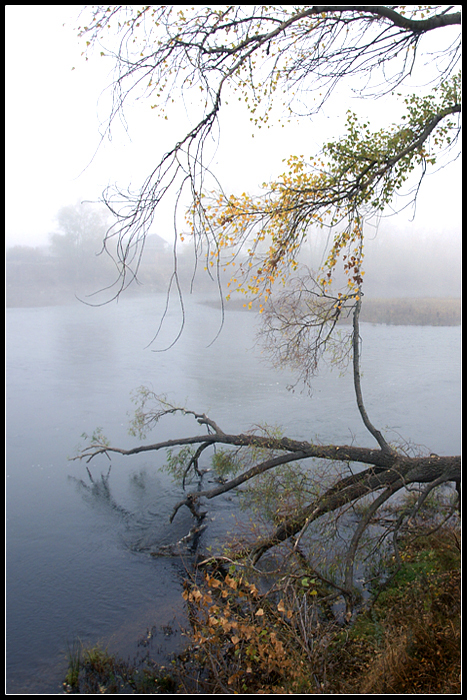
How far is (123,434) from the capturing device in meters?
14.0

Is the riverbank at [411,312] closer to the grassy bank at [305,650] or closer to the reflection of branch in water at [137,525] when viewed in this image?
the reflection of branch in water at [137,525]

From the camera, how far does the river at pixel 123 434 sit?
7.00 meters

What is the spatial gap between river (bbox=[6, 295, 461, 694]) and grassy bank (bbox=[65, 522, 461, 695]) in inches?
20.2

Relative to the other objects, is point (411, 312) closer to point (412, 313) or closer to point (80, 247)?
point (412, 313)

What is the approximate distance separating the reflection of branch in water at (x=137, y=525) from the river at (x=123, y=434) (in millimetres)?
41

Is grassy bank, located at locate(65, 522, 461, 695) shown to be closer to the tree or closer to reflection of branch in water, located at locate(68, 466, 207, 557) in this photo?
reflection of branch in water, located at locate(68, 466, 207, 557)

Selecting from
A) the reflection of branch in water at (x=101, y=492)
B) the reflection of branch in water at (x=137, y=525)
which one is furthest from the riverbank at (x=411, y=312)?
the reflection of branch in water at (x=137, y=525)

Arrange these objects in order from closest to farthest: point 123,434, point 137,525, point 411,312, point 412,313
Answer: point 137,525
point 123,434
point 412,313
point 411,312

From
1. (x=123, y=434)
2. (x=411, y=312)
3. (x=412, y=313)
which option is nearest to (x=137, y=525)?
(x=123, y=434)

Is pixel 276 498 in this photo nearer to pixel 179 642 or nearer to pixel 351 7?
pixel 179 642

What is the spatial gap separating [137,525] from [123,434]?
195 inches

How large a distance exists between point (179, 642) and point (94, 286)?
40.6 m

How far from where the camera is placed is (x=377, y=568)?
7465mm

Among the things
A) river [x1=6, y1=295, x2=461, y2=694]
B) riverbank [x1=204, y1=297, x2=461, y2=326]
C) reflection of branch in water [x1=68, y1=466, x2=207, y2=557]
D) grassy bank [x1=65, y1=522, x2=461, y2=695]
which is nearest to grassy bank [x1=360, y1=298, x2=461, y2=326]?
riverbank [x1=204, y1=297, x2=461, y2=326]
